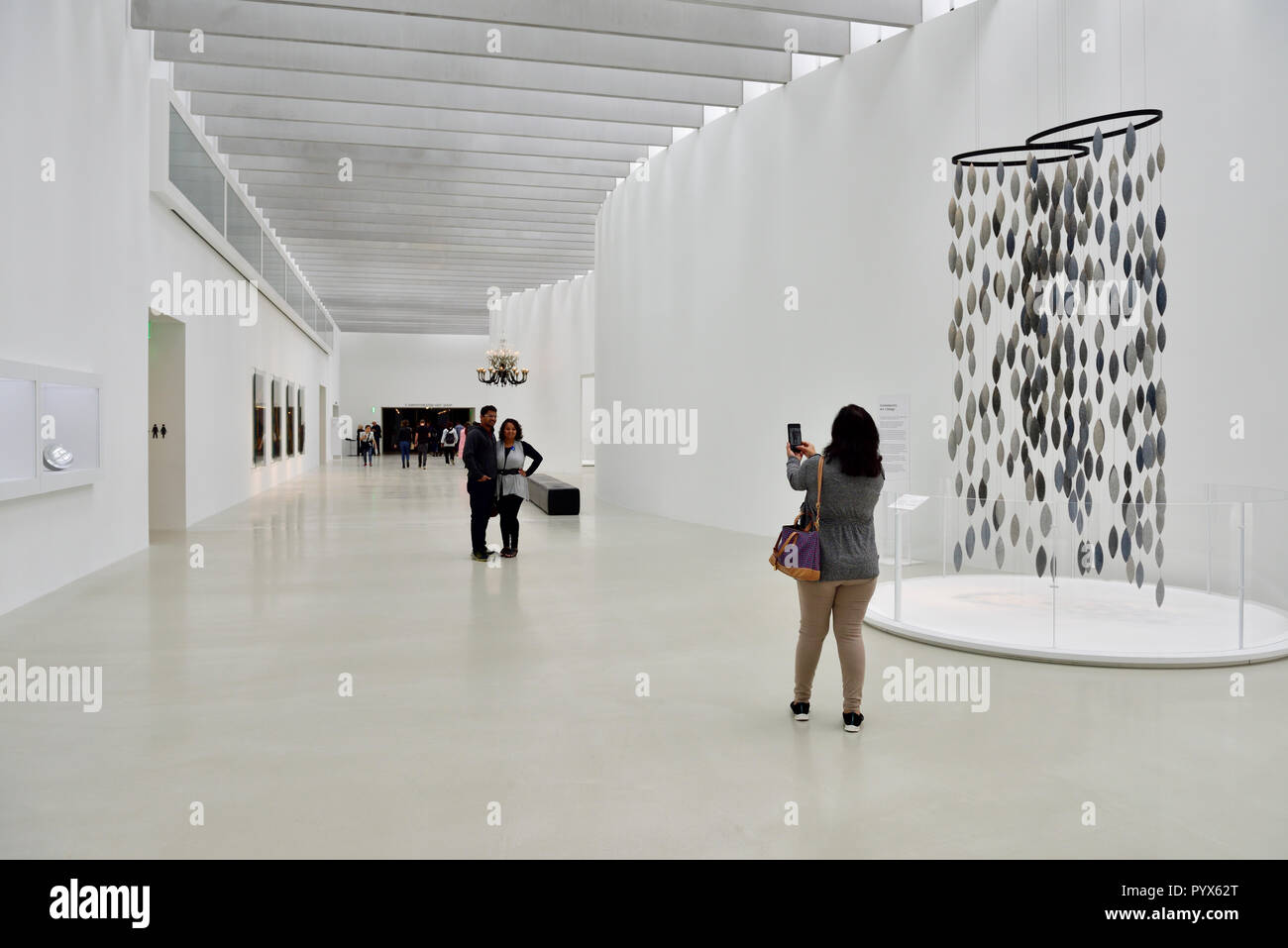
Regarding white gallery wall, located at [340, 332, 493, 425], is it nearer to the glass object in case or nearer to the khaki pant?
the glass object in case

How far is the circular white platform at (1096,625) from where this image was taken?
239 inches

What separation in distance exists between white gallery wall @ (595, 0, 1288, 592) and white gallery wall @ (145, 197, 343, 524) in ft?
22.8

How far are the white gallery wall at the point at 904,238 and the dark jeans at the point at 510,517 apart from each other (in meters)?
3.66

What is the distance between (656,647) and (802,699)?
1.75 m

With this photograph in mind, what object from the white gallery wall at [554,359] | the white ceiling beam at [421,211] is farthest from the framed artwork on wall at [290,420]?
the white gallery wall at [554,359]

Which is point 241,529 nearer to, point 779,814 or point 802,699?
point 802,699

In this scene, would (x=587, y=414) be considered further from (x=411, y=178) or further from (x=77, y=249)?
(x=77, y=249)

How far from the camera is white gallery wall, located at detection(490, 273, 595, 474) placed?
28922mm

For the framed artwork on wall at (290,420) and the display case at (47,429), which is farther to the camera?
the framed artwork on wall at (290,420)

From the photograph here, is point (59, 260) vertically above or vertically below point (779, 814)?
above

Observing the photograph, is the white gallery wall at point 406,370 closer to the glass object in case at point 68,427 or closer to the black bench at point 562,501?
the black bench at point 562,501

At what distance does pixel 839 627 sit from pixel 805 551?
0.46 meters

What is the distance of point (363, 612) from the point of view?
25.6ft
